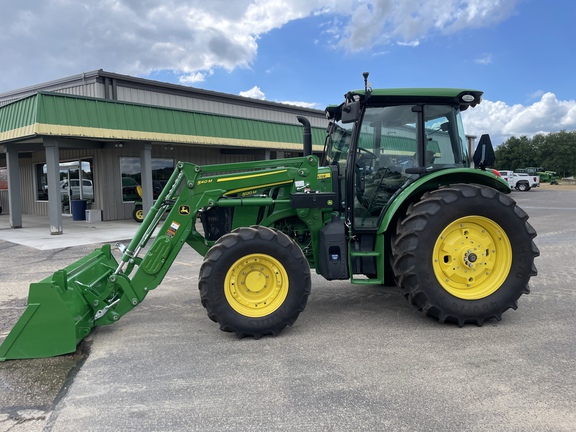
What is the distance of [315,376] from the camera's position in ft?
11.6

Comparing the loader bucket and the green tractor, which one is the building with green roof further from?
the loader bucket

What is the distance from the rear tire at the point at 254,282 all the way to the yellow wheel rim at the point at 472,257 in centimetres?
142

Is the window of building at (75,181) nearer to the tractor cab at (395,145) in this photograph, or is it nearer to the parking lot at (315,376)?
the parking lot at (315,376)

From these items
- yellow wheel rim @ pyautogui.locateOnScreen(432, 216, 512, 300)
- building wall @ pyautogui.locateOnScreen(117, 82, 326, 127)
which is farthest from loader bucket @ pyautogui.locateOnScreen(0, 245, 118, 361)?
building wall @ pyautogui.locateOnScreen(117, 82, 326, 127)

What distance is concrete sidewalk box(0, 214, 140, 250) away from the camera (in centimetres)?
1148

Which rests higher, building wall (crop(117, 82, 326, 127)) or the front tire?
building wall (crop(117, 82, 326, 127))

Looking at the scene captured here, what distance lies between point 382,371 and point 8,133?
44.5ft

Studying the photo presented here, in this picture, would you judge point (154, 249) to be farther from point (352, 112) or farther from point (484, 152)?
point (484, 152)

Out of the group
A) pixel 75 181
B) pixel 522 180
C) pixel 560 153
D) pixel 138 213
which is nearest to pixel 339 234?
pixel 138 213

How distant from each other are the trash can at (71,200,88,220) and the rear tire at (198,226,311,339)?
48.6 feet

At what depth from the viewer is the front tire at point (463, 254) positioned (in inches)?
173

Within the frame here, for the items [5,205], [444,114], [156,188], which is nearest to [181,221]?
[444,114]

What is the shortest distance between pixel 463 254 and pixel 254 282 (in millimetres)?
2133

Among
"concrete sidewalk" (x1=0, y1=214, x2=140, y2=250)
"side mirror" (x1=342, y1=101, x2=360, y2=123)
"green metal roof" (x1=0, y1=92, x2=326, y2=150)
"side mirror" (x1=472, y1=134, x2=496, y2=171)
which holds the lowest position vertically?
"concrete sidewalk" (x1=0, y1=214, x2=140, y2=250)
